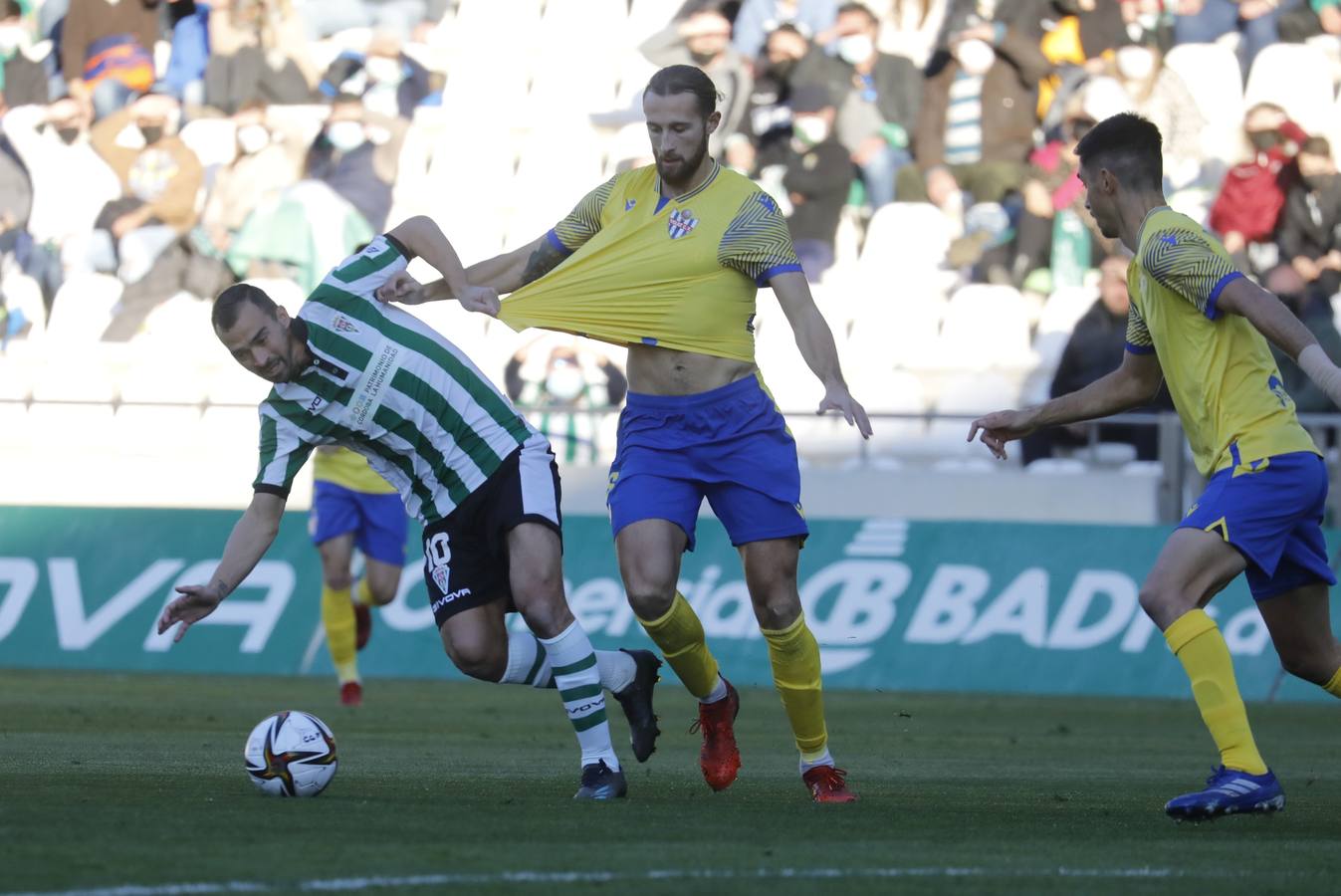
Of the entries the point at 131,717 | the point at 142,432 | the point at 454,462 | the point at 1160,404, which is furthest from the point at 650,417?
the point at 142,432

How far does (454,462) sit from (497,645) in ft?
2.28

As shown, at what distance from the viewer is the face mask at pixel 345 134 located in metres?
21.8

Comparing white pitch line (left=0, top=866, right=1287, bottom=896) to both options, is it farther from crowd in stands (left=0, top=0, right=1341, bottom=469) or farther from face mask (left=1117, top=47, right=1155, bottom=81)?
face mask (left=1117, top=47, right=1155, bottom=81)

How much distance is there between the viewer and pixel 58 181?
74.8 feet

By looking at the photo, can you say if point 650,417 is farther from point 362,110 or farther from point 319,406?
point 362,110

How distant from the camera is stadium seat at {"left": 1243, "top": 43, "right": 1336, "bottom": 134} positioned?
20.0 metres

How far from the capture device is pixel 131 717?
11.5 metres

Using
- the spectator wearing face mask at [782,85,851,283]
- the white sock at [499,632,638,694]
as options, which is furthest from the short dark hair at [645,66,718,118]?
the spectator wearing face mask at [782,85,851,283]

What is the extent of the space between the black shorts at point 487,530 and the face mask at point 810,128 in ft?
42.7

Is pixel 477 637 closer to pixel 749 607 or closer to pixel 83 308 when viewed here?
pixel 749 607

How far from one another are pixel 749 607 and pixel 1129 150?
8.78 m

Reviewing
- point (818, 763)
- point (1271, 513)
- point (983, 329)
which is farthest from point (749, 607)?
point (1271, 513)

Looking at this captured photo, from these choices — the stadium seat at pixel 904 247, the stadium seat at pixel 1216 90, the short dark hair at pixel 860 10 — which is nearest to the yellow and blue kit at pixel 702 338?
the stadium seat at pixel 904 247

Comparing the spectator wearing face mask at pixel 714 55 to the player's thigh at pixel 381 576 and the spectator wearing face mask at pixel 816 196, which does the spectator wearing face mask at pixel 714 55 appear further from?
the player's thigh at pixel 381 576
